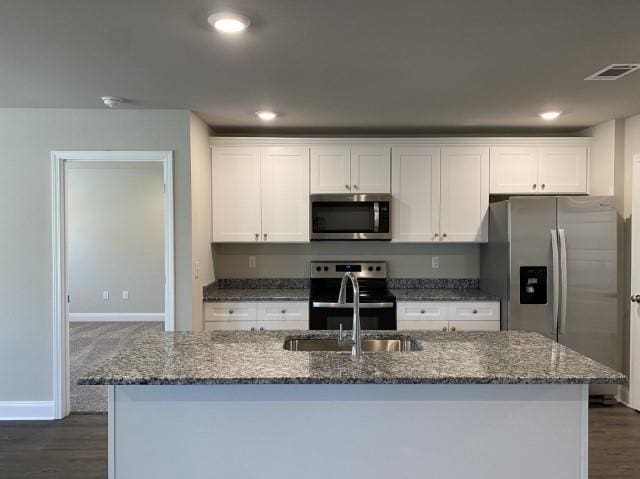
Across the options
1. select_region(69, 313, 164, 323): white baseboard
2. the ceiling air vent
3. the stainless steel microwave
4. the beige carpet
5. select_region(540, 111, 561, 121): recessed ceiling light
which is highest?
select_region(540, 111, 561, 121): recessed ceiling light

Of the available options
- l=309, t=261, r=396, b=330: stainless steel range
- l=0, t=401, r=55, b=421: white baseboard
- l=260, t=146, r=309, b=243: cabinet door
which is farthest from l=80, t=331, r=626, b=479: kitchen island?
l=260, t=146, r=309, b=243: cabinet door

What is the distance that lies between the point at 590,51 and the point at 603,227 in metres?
1.85

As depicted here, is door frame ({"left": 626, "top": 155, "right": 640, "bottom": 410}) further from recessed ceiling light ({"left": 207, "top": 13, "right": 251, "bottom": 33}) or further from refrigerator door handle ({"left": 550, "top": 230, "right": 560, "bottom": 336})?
recessed ceiling light ({"left": 207, "top": 13, "right": 251, "bottom": 33})

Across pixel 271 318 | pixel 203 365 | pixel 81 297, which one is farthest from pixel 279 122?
pixel 81 297

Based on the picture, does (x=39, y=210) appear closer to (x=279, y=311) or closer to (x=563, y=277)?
(x=279, y=311)

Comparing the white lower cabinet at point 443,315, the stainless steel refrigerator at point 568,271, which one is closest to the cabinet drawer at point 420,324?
the white lower cabinet at point 443,315

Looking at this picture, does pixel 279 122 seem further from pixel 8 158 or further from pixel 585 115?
pixel 585 115

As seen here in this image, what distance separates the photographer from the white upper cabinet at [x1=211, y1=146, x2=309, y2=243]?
4.20 metres

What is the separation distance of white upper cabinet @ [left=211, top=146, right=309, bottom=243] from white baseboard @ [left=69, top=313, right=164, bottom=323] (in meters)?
3.59

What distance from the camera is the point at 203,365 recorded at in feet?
6.16

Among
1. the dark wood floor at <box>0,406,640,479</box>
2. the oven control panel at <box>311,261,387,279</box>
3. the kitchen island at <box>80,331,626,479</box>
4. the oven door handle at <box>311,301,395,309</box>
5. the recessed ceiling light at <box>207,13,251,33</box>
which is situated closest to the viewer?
the kitchen island at <box>80,331,626,479</box>

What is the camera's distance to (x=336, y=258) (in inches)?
181

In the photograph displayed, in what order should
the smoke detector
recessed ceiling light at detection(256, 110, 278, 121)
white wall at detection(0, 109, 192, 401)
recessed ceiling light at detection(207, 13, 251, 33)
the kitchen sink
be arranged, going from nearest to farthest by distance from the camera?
recessed ceiling light at detection(207, 13, 251, 33) < the kitchen sink < the smoke detector < white wall at detection(0, 109, 192, 401) < recessed ceiling light at detection(256, 110, 278, 121)

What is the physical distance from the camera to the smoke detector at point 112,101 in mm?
3211
